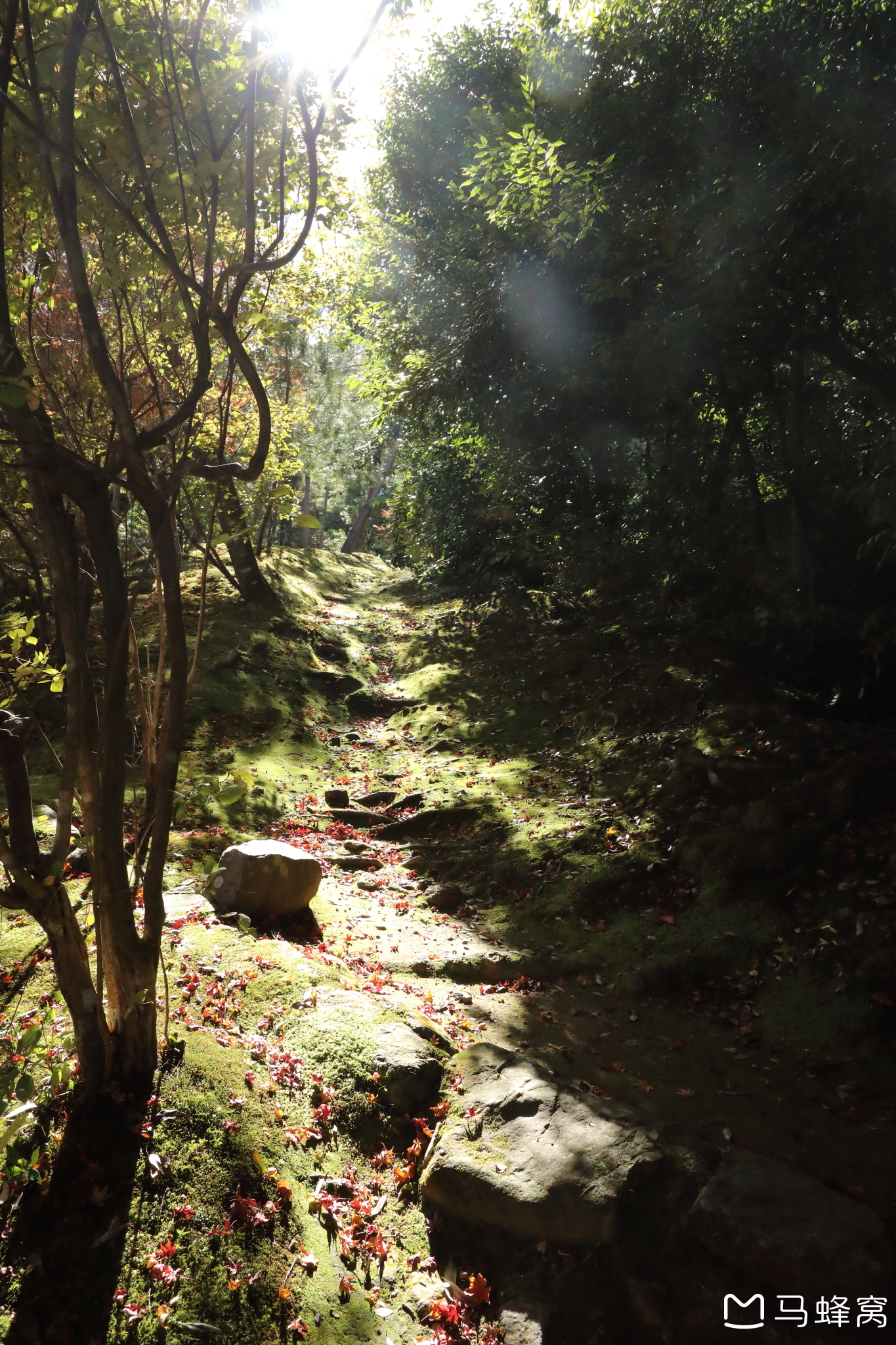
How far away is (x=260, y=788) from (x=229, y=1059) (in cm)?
613

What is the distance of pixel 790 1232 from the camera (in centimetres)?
331

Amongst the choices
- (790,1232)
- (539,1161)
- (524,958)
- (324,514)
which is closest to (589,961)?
(524,958)

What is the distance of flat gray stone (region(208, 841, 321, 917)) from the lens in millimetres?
6207

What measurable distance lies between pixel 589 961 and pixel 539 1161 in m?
3.02

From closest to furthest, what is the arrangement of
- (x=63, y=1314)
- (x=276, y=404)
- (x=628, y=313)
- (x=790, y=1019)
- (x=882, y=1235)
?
(x=63, y=1314) → (x=882, y=1235) → (x=790, y=1019) → (x=628, y=313) → (x=276, y=404)

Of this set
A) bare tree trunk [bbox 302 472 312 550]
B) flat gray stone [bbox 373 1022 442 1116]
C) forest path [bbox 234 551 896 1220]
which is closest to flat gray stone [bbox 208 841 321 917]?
forest path [bbox 234 551 896 1220]

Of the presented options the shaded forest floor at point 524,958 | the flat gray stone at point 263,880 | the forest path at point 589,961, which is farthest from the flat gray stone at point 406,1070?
the flat gray stone at point 263,880

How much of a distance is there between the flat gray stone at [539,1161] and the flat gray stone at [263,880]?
2556mm

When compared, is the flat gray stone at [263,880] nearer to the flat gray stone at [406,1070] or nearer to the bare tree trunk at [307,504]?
the flat gray stone at [406,1070]

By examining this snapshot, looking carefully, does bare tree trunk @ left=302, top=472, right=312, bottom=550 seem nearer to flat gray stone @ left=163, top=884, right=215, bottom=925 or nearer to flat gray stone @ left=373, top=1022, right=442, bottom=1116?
flat gray stone @ left=163, top=884, right=215, bottom=925

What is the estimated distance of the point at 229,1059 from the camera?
4.06 meters

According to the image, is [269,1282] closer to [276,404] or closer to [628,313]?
[628,313]

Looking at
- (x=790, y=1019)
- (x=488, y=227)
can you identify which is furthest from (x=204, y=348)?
(x=488, y=227)

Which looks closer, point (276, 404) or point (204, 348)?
point (204, 348)
